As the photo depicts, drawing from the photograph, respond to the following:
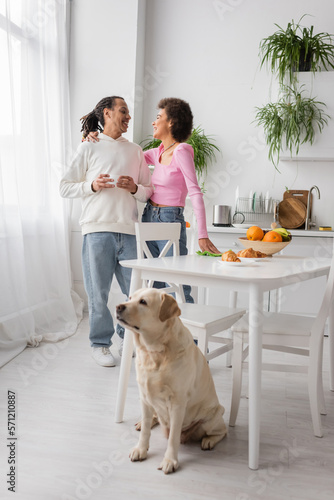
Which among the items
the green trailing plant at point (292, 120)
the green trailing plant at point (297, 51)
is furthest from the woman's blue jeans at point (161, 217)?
the green trailing plant at point (297, 51)

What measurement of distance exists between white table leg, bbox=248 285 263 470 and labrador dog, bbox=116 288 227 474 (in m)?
0.18

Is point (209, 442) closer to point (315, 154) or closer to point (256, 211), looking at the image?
point (256, 211)

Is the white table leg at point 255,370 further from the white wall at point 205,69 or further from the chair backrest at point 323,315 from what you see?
the white wall at point 205,69

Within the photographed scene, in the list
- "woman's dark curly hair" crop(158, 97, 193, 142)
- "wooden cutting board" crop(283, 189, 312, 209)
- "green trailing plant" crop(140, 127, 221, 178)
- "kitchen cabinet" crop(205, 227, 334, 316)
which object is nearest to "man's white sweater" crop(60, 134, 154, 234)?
"woman's dark curly hair" crop(158, 97, 193, 142)

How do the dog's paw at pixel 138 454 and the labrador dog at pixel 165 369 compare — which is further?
the dog's paw at pixel 138 454

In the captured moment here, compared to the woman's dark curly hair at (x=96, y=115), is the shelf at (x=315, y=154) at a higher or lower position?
lower

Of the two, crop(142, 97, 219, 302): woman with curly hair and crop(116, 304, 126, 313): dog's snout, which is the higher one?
crop(142, 97, 219, 302): woman with curly hair

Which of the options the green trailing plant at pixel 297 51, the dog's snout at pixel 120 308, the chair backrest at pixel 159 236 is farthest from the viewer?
the green trailing plant at pixel 297 51

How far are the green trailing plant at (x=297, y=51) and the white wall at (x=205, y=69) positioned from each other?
0.25 meters

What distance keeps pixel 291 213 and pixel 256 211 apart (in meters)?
0.31

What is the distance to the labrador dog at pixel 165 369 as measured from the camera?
161 centimetres

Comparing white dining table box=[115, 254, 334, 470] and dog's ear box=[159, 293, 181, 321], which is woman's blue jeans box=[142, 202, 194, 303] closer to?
white dining table box=[115, 254, 334, 470]

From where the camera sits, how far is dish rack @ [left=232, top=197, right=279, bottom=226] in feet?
14.1

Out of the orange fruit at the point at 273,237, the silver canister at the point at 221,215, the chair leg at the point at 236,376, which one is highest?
the orange fruit at the point at 273,237
